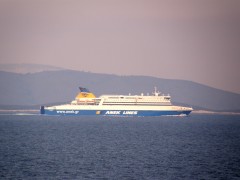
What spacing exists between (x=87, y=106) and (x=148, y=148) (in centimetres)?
10602

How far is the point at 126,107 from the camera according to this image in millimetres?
171125

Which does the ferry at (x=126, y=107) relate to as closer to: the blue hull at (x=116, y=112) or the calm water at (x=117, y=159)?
the blue hull at (x=116, y=112)

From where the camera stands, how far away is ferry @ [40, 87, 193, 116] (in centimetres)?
16875

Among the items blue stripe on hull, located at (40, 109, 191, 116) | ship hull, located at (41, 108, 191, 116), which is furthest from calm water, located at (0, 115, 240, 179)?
blue stripe on hull, located at (40, 109, 191, 116)

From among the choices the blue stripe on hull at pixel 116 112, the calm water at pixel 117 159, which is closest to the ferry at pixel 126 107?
the blue stripe on hull at pixel 116 112

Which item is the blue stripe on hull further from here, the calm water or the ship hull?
the calm water

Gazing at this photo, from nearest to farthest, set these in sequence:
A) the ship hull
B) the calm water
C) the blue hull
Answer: the calm water, the ship hull, the blue hull

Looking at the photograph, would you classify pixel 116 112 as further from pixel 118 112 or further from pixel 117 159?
pixel 117 159

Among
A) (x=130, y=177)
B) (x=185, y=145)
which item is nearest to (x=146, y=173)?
(x=130, y=177)

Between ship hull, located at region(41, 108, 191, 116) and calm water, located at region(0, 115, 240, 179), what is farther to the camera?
ship hull, located at region(41, 108, 191, 116)

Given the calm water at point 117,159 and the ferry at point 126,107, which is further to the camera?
the ferry at point 126,107

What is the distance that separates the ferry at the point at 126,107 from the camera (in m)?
169

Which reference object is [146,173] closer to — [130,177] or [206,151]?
[130,177]

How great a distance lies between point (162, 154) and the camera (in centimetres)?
6369
